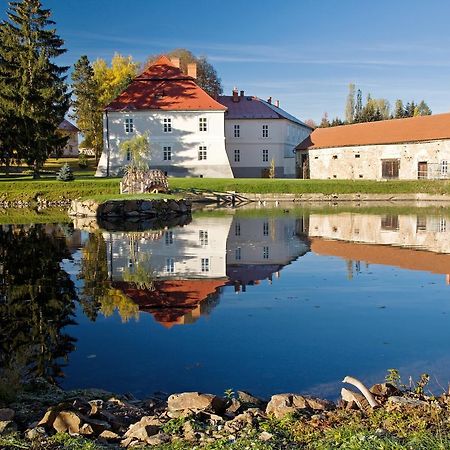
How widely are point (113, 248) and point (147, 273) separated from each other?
418cm

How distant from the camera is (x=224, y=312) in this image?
898 cm

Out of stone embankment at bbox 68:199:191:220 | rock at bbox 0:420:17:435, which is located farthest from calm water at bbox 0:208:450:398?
stone embankment at bbox 68:199:191:220

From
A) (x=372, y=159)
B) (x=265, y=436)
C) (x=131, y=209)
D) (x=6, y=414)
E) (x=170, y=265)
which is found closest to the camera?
(x=265, y=436)

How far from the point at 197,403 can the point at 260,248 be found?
11108 millimetres

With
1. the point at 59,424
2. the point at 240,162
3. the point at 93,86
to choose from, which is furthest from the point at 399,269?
the point at 93,86

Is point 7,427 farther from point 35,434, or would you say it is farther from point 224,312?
point 224,312

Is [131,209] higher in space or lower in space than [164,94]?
lower

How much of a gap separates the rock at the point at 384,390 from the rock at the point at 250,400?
1.06m

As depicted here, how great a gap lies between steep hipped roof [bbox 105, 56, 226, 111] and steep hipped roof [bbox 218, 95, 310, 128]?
5.18m

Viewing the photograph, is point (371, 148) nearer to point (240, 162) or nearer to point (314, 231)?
point (240, 162)

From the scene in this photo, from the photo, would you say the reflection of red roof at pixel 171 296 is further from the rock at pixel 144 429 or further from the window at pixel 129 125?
the window at pixel 129 125

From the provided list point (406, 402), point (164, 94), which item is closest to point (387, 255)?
point (406, 402)

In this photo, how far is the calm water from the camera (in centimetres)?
645

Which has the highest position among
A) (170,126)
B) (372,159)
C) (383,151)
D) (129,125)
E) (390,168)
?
(129,125)
